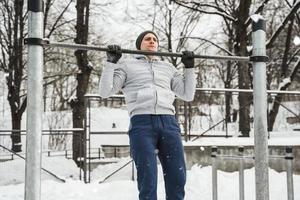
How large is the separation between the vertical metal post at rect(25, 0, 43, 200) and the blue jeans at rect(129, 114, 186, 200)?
25.6 inches

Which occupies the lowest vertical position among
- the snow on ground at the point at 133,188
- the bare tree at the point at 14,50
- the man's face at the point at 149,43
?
the snow on ground at the point at 133,188

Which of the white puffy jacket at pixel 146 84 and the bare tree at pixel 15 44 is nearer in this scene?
the white puffy jacket at pixel 146 84

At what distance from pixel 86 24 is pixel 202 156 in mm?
6287

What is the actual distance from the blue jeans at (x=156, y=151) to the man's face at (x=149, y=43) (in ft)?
1.63

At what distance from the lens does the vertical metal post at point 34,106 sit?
2.21 metres

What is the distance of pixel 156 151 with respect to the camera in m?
2.76

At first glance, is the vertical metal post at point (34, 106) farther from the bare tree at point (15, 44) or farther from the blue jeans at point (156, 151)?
the bare tree at point (15, 44)

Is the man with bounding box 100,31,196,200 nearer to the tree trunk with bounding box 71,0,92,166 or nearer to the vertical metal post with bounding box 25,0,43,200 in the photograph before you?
the vertical metal post with bounding box 25,0,43,200

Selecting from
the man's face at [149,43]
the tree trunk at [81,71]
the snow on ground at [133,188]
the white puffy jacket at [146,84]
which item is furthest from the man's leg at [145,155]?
the tree trunk at [81,71]

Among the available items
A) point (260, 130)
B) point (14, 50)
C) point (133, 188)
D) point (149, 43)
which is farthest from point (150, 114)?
point (14, 50)

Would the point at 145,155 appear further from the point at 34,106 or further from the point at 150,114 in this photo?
the point at 34,106

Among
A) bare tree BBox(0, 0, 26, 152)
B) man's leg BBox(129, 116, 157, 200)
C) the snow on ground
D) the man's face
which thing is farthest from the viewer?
bare tree BBox(0, 0, 26, 152)

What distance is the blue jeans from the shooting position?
2.64 m

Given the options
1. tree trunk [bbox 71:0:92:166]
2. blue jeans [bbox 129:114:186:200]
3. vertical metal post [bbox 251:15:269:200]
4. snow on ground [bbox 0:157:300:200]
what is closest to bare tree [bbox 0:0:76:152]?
tree trunk [bbox 71:0:92:166]
